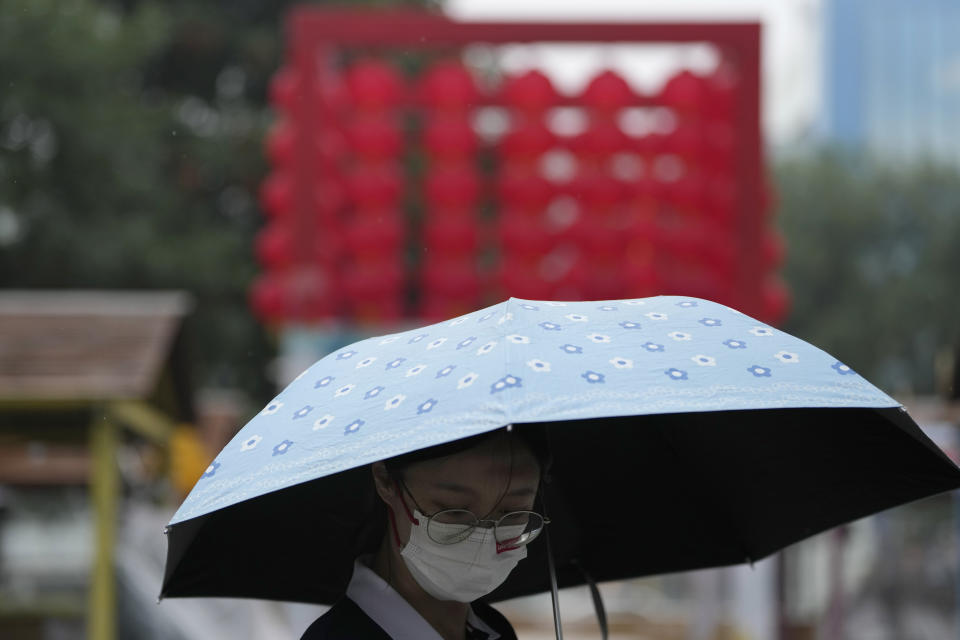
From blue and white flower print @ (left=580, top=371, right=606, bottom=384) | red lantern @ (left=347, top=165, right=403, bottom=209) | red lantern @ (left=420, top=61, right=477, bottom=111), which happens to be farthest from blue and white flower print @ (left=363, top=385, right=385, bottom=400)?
red lantern @ (left=420, top=61, right=477, bottom=111)

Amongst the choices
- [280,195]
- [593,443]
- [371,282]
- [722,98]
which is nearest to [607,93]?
[722,98]

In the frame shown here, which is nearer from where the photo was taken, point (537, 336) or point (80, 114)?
point (537, 336)

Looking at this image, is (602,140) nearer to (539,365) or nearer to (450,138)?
(450,138)

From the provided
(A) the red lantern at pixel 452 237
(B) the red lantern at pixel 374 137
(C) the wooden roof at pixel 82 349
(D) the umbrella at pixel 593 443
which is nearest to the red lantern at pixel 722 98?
(A) the red lantern at pixel 452 237

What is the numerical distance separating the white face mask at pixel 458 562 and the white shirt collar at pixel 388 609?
0.05 metres

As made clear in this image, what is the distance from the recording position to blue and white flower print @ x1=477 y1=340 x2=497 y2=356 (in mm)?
2555

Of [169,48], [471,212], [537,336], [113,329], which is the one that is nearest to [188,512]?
[537,336]

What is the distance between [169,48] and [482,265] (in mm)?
20342

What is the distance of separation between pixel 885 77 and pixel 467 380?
74975mm

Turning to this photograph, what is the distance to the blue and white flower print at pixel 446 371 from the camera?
2.53 metres

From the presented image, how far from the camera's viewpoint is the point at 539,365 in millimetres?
2488

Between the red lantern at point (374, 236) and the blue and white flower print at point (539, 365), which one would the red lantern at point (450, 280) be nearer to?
the red lantern at point (374, 236)

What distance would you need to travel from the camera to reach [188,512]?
105 inches

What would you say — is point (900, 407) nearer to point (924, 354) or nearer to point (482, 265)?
point (482, 265)
